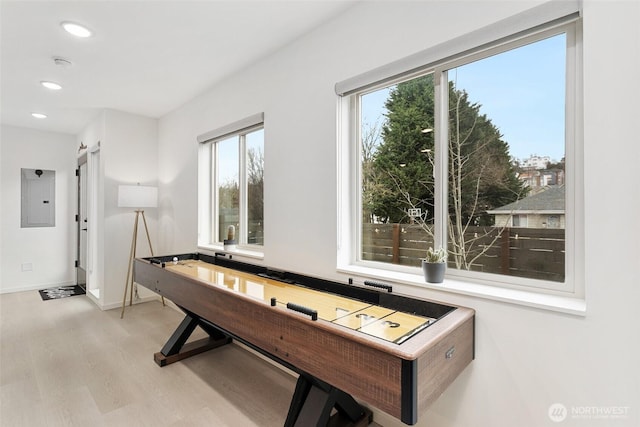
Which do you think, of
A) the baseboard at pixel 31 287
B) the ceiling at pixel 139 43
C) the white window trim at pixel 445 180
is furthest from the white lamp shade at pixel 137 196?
the white window trim at pixel 445 180

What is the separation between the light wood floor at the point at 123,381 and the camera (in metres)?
2.09

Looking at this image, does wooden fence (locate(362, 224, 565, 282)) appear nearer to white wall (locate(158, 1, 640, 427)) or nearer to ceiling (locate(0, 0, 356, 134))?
white wall (locate(158, 1, 640, 427))

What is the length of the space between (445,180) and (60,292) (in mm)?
5968

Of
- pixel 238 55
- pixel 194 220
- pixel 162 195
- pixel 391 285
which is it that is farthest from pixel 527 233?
pixel 162 195

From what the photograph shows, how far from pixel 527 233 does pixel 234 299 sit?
1606 mm

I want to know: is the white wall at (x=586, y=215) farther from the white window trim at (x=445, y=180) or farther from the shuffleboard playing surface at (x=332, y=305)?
the shuffleboard playing surface at (x=332, y=305)

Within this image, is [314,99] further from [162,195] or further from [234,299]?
[162,195]

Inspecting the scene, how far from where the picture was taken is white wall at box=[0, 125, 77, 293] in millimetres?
5004

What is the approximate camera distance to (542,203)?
5.19ft

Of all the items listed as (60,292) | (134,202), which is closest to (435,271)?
(134,202)

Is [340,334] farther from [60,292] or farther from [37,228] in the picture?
[37,228]

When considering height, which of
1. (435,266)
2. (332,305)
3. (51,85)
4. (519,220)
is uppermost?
(51,85)

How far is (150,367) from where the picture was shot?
2.71 metres

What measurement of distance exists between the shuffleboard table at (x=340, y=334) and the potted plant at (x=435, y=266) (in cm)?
16
